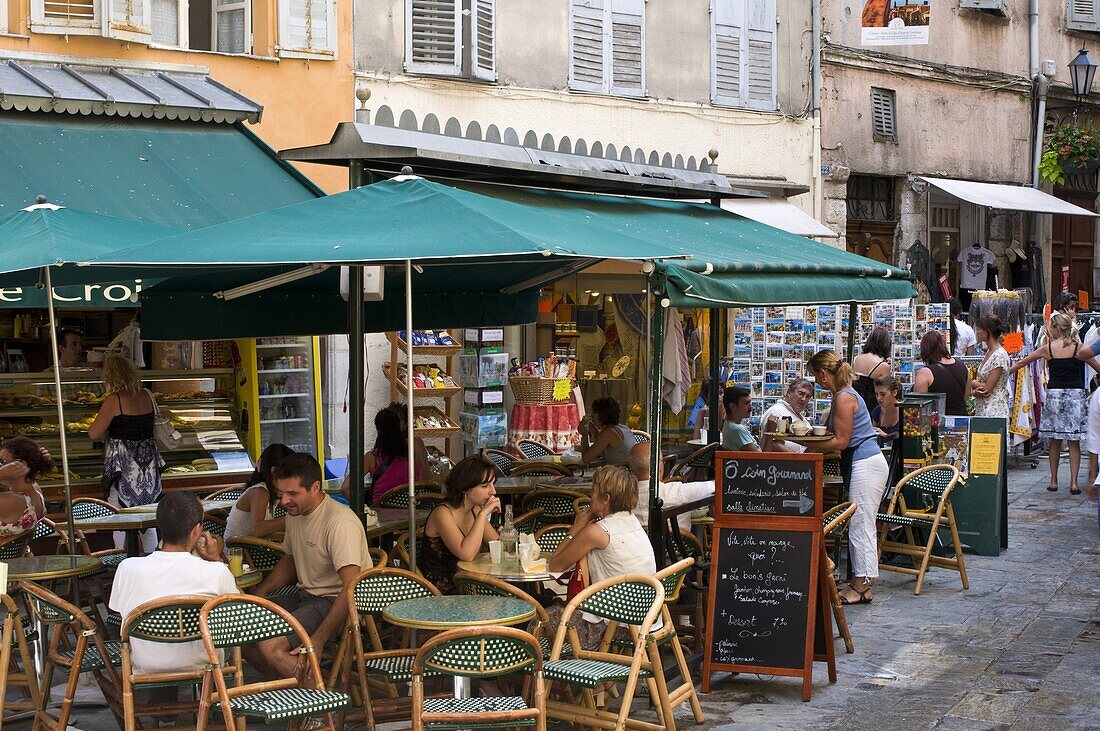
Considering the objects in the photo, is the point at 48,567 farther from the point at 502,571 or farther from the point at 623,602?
the point at 623,602

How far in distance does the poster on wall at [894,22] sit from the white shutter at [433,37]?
20.2 ft

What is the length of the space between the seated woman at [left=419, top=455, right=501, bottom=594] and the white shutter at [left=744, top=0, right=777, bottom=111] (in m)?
11.8

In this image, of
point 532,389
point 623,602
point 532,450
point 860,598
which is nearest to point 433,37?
point 532,389

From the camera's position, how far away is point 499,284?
1105cm

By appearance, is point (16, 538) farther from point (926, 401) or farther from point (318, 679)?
point (926, 401)

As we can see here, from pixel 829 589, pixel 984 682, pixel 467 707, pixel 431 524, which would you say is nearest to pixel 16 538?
pixel 431 524

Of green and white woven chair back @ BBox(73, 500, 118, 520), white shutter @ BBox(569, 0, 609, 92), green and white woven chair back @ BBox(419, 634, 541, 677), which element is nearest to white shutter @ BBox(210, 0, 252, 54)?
white shutter @ BBox(569, 0, 609, 92)

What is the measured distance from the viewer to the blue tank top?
385 inches

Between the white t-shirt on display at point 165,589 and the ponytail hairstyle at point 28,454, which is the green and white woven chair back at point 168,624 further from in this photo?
the ponytail hairstyle at point 28,454

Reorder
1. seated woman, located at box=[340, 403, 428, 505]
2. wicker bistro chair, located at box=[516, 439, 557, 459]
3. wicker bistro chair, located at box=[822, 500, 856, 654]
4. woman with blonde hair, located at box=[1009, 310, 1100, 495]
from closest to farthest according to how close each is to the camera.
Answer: wicker bistro chair, located at box=[822, 500, 856, 654], seated woman, located at box=[340, 403, 428, 505], wicker bistro chair, located at box=[516, 439, 557, 459], woman with blonde hair, located at box=[1009, 310, 1100, 495]

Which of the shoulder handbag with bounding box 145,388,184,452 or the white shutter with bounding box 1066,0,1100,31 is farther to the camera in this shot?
the white shutter with bounding box 1066,0,1100,31

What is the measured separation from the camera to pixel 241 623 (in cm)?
565

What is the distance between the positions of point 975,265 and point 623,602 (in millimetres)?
16640

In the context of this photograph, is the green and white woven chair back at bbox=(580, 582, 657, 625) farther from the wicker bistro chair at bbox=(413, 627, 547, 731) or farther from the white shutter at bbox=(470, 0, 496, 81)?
the white shutter at bbox=(470, 0, 496, 81)
